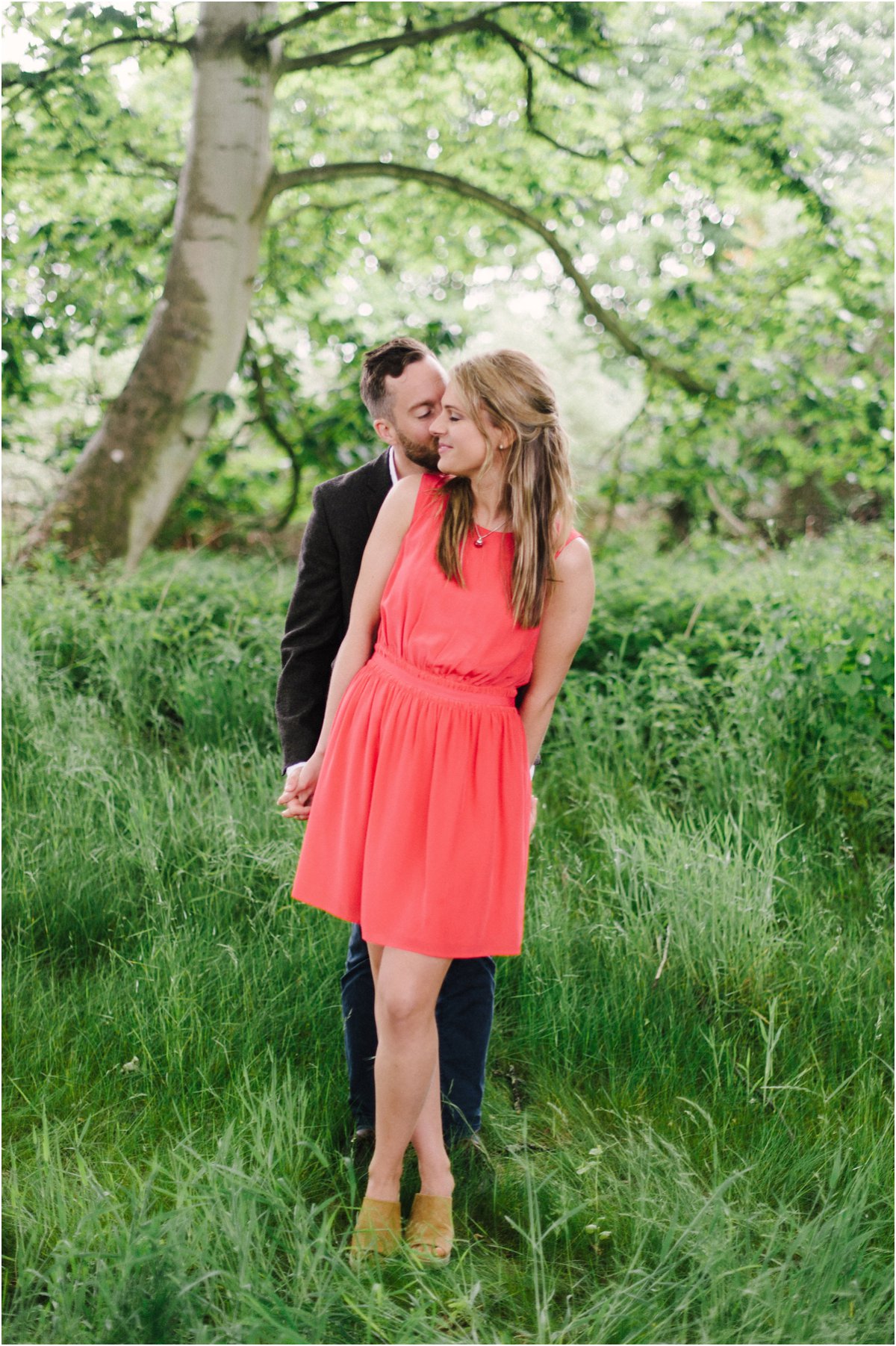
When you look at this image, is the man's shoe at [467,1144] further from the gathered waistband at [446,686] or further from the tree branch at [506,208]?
the tree branch at [506,208]

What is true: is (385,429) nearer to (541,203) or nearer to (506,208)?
(506,208)

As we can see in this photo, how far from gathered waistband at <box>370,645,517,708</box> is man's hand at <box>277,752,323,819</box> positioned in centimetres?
34

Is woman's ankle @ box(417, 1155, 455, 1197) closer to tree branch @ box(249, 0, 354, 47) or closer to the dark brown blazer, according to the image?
the dark brown blazer

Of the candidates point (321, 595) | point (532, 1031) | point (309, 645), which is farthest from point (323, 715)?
point (532, 1031)

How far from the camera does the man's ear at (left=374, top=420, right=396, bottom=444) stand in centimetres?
231

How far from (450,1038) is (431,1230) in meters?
0.47

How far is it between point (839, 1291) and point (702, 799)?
2.09 meters

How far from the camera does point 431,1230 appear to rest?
210cm

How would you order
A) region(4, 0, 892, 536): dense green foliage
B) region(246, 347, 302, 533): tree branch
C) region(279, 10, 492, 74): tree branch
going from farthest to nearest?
region(246, 347, 302, 533): tree branch
region(4, 0, 892, 536): dense green foliage
region(279, 10, 492, 74): tree branch

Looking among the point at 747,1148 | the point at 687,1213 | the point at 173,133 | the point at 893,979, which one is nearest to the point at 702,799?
the point at 893,979

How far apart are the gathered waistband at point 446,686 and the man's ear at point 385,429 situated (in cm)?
55

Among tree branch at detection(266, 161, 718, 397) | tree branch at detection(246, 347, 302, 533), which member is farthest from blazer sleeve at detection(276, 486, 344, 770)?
tree branch at detection(246, 347, 302, 533)

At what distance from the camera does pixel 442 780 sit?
6.83ft

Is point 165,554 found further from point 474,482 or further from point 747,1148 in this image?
point 747,1148
